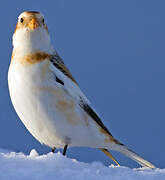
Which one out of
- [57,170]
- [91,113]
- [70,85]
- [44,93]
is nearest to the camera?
[57,170]

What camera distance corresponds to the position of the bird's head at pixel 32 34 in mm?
5848

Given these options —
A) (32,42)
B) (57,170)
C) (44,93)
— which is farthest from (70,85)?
(57,170)

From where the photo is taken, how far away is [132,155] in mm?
6547

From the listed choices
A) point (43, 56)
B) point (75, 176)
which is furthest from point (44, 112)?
point (75, 176)

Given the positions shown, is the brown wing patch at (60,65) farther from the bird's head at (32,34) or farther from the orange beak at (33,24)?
the orange beak at (33,24)

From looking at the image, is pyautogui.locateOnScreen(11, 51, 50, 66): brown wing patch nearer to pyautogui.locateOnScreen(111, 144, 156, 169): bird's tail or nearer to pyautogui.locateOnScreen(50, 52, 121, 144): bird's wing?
pyautogui.locateOnScreen(50, 52, 121, 144): bird's wing

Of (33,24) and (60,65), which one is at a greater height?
(33,24)

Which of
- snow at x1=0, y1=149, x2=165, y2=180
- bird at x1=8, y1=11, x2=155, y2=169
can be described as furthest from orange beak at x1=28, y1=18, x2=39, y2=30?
snow at x1=0, y1=149, x2=165, y2=180

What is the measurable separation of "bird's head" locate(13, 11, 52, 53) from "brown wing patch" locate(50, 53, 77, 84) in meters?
0.12

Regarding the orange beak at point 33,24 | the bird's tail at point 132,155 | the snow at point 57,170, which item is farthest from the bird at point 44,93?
the snow at point 57,170

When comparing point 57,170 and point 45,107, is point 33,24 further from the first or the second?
point 57,170

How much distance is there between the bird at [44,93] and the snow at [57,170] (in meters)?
0.60

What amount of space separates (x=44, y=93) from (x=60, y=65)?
1.66 ft

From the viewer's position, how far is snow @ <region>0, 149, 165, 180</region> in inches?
186
